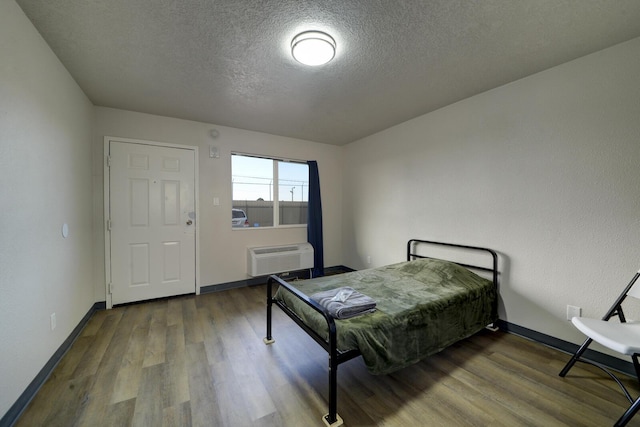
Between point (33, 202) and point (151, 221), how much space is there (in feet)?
5.14

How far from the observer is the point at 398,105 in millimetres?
2918

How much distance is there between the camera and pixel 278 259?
385 centimetres

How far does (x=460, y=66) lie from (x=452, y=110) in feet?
2.82

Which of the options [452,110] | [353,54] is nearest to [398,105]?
[452,110]

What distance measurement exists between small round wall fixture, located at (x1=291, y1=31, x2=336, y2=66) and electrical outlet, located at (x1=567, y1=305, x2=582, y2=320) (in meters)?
2.80

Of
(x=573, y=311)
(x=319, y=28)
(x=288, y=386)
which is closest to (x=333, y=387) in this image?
(x=288, y=386)

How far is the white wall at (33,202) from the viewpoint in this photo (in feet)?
4.62

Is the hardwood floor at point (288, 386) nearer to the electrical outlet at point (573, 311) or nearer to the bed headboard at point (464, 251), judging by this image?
the electrical outlet at point (573, 311)

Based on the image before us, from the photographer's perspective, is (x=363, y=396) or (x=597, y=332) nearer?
(x=597, y=332)

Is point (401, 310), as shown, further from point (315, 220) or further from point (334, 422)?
point (315, 220)

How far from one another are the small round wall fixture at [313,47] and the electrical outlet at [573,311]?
2.80m

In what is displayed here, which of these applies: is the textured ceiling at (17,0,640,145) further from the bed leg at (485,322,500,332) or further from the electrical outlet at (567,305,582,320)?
the bed leg at (485,322,500,332)

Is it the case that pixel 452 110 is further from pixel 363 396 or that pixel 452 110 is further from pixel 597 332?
pixel 363 396

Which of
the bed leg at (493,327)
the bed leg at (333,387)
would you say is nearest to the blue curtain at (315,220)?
the bed leg at (493,327)
